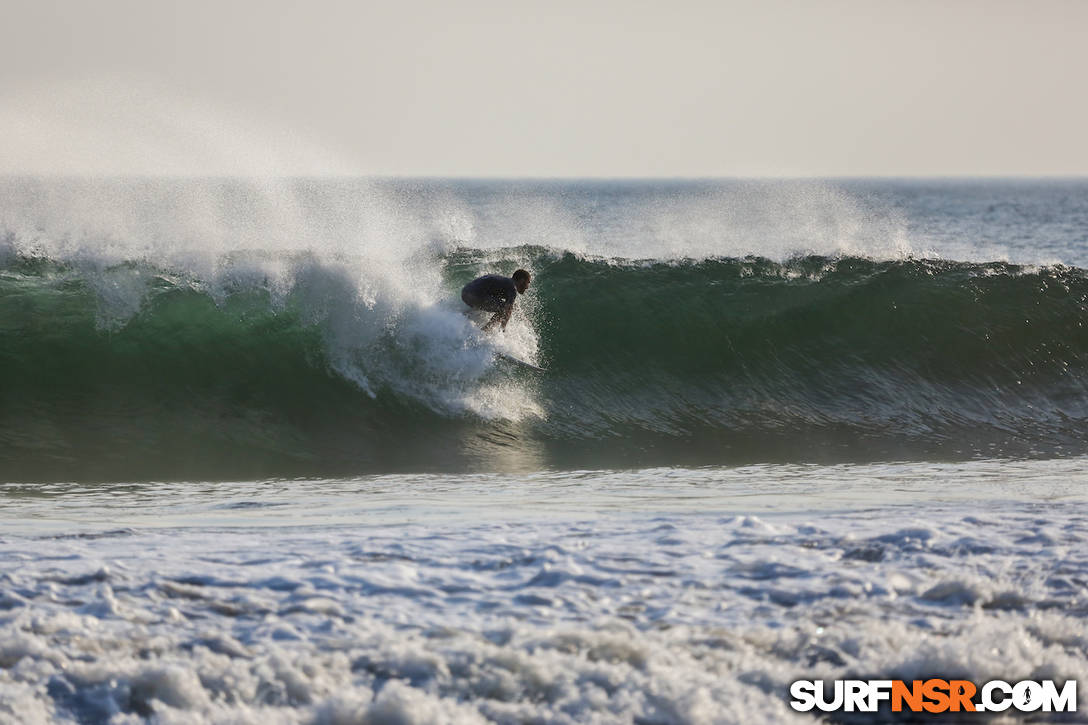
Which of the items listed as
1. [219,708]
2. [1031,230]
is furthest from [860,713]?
[1031,230]

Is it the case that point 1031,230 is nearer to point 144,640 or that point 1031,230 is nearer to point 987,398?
point 987,398

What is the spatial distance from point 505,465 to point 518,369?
7.82ft

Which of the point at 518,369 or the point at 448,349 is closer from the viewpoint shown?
the point at 448,349

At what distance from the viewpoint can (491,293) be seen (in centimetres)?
1095

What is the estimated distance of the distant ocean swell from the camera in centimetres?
988

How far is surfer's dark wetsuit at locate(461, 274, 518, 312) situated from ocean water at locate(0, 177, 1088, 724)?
0.34 metres

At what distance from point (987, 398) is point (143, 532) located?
9.59 metres

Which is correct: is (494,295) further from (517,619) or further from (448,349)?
(517,619)

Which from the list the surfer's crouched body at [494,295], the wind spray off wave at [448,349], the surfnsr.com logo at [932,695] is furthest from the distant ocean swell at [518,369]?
the surfnsr.com logo at [932,695]

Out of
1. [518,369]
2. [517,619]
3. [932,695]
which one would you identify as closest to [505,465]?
[518,369]

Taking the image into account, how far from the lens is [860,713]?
4.04 m

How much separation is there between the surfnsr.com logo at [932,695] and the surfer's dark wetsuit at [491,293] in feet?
23.4

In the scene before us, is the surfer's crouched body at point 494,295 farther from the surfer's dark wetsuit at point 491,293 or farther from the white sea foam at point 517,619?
the white sea foam at point 517,619

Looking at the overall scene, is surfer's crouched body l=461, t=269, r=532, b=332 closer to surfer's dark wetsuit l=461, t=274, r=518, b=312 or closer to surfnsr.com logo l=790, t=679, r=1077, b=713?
surfer's dark wetsuit l=461, t=274, r=518, b=312
